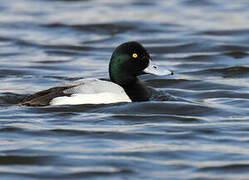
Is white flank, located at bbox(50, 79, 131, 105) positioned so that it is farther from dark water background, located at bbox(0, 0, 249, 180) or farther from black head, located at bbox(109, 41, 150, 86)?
black head, located at bbox(109, 41, 150, 86)

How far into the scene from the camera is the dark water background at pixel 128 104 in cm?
843

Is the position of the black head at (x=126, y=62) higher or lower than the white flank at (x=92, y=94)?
higher

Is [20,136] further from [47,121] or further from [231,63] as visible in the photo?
[231,63]

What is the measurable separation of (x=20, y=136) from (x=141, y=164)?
6.43 feet

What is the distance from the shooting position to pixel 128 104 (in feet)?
36.8

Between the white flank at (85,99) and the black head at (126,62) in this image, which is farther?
the black head at (126,62)

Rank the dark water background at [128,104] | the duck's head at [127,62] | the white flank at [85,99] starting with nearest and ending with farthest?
the dark water background at [128,104] → the white flank at [85,99] → the duck's head at [127,62]

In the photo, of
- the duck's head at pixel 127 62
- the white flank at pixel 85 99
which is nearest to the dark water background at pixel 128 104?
the white flank at pixel 85 99

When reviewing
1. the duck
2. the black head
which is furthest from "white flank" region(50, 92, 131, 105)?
the black head

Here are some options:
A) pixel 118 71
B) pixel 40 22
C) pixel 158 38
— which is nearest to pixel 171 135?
pixel 118 71

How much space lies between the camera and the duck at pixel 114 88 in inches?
435

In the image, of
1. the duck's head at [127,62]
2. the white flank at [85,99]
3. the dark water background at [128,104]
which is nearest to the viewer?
the dark water background at [128,104]

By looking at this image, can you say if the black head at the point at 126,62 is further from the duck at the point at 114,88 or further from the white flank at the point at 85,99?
the white flank at the point at 85,99

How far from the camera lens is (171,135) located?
9695 millimetres
